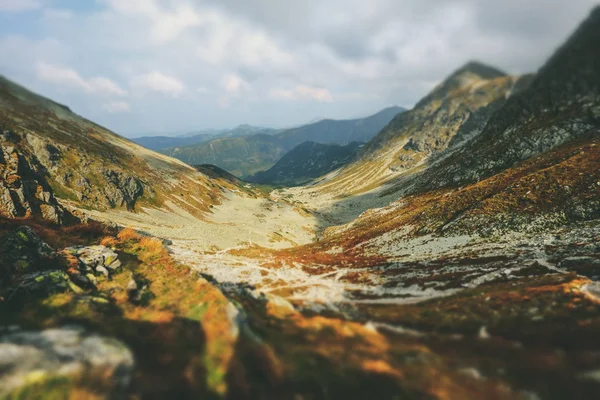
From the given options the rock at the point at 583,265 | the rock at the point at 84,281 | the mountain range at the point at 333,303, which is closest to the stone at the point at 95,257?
the mountain range at the point at 333,303

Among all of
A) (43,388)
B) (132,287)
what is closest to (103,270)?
(132,287)

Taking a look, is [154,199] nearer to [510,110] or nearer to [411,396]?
[411,396]

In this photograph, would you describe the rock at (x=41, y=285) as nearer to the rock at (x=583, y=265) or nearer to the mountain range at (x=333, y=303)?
the mountain range at (x=333, y=303)

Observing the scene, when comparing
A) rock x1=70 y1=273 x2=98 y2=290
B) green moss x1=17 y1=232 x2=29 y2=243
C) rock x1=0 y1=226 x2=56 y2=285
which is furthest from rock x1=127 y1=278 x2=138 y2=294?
green moss x1=17 y1=232 x2=29 y2=243

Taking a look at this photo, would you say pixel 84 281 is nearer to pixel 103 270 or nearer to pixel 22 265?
pixel 103 270

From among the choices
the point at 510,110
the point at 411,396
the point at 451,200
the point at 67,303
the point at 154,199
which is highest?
the point at 510,110

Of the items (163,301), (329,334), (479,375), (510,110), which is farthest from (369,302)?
(510,110)

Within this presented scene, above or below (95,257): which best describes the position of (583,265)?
above
